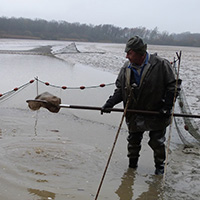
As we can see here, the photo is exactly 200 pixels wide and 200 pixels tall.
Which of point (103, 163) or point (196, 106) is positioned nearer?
point (103, 163)

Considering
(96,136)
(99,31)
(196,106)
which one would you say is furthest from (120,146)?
(99,31)

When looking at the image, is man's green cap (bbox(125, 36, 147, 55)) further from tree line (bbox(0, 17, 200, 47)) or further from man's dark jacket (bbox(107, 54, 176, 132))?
tree line (bbox(0, 17, 200, 47))

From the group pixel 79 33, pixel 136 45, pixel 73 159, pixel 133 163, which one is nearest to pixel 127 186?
pixel 133 163

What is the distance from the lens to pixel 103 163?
4906mm

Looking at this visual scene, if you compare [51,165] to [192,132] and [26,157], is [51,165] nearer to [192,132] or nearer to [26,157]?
[26,157]

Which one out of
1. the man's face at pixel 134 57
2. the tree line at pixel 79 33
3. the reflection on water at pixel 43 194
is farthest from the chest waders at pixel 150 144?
the tree line at pixel 79 33

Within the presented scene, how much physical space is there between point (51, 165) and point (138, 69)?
1.97 meters

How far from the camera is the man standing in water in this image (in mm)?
3895

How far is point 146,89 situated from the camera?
400cm

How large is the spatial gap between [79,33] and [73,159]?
129 m

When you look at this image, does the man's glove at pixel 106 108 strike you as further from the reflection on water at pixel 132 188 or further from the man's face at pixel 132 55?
the reflection on water at pixel 132 188

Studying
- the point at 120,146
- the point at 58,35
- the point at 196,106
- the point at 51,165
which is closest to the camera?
the point at 51,165

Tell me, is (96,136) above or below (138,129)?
below

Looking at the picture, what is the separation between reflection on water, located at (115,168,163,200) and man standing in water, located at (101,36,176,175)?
0.38m
